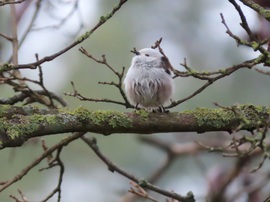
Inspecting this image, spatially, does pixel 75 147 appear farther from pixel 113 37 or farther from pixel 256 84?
pixel 256 84

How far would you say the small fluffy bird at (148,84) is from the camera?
3.51 m

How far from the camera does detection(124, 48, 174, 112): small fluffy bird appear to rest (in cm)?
351

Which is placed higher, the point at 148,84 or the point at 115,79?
the point at 115,79

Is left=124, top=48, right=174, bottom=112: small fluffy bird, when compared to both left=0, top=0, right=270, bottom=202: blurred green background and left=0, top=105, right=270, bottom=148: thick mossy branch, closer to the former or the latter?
left=0, top=105, right=270, bottom=148: thick mossy branch

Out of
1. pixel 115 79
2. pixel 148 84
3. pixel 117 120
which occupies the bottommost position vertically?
pixel 117 120

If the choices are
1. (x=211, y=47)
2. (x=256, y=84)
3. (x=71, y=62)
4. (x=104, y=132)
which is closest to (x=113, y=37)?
(x=71, y=62)

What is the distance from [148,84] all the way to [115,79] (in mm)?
6214

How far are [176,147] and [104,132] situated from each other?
6.57ft

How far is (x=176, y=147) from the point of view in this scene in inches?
190

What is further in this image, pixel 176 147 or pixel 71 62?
pixel 71 62

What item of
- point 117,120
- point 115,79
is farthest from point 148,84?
point 115,79

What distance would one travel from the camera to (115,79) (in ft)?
31.9

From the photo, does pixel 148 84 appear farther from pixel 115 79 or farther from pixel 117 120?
pixel 115 79

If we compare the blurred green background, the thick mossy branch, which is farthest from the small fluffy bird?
the blurred green background
